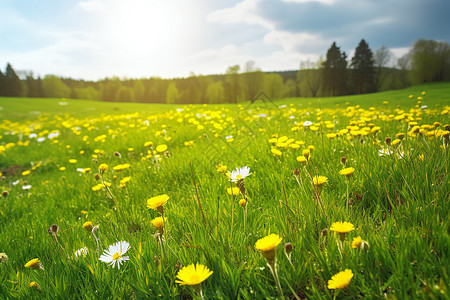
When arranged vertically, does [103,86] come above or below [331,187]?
above

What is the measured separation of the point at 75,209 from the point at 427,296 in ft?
10.1

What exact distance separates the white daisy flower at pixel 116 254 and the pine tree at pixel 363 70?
4836 cm

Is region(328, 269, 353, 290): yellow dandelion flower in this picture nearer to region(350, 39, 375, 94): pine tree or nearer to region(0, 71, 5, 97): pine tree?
region(350, 39, 375, 94): pine tree

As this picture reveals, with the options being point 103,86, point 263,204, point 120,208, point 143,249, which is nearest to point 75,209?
point 120,208

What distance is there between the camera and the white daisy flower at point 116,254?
122 centimetres

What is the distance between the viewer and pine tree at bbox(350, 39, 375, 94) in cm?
4223

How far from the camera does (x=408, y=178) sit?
148 cm

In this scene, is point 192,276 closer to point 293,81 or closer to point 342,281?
point 342,281

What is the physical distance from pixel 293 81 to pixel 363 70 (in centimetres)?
1634

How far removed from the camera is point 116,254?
125 cm

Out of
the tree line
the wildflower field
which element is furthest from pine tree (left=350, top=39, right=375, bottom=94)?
the wildflower field

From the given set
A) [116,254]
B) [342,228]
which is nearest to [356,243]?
[342,228]

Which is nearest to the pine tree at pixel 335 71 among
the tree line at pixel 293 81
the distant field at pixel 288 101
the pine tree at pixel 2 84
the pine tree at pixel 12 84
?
the tree line at pixel 293 81

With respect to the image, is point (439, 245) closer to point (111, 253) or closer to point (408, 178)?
point (408, 178)
